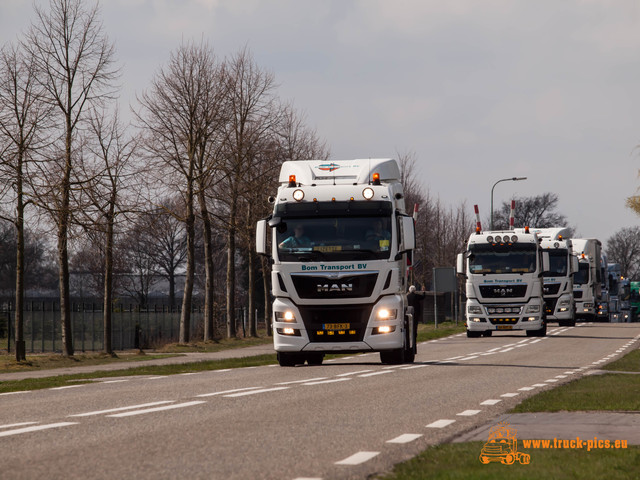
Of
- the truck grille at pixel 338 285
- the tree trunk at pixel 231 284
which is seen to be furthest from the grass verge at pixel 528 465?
the tree trunk at pixel 231 284

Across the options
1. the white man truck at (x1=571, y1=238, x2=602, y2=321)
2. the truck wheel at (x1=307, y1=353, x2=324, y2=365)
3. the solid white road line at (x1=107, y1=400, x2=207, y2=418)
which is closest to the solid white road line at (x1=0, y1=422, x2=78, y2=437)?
the solid white road line at (x1=107, y1=400, x2=207, y2=418)

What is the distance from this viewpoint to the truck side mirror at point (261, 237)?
20195 mm

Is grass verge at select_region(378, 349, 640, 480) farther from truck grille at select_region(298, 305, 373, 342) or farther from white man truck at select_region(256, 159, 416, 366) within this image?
truck grille at select_region(298, 305, 373, 342)

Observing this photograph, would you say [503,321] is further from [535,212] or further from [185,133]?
[535,212]

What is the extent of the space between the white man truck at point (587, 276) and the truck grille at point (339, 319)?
116ft

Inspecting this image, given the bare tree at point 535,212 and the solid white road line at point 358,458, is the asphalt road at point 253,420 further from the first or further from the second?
the bare tree at point 535,212

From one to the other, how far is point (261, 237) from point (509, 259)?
61.3 feet

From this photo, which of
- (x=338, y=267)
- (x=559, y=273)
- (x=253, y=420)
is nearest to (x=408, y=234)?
(x=338, y=267)

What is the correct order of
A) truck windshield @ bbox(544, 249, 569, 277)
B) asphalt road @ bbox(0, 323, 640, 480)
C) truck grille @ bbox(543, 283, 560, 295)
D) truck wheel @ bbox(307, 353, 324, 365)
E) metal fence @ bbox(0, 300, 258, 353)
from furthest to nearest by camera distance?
1. truck grille @ bbox(543, 283, 560, 295)
2. truck windshield @ bbox(544, 249, 569, 277)
3. metal fence @ bbox(0, 300, 258, 353)
4. truck wheel @ bbox(307, 353, 324, 365)
5. asphalt road @ bbox(0, 323, 640, 480)

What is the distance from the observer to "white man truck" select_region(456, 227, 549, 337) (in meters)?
37.3

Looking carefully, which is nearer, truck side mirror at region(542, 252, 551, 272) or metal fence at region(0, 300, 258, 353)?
truck side mirror at region(542, 252, 551, 272)

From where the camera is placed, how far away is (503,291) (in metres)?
37.6

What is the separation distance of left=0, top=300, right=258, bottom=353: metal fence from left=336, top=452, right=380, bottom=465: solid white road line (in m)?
34.7

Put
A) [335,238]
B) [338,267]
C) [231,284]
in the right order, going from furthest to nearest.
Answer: [231,284] → [335,238] → [338,267]
